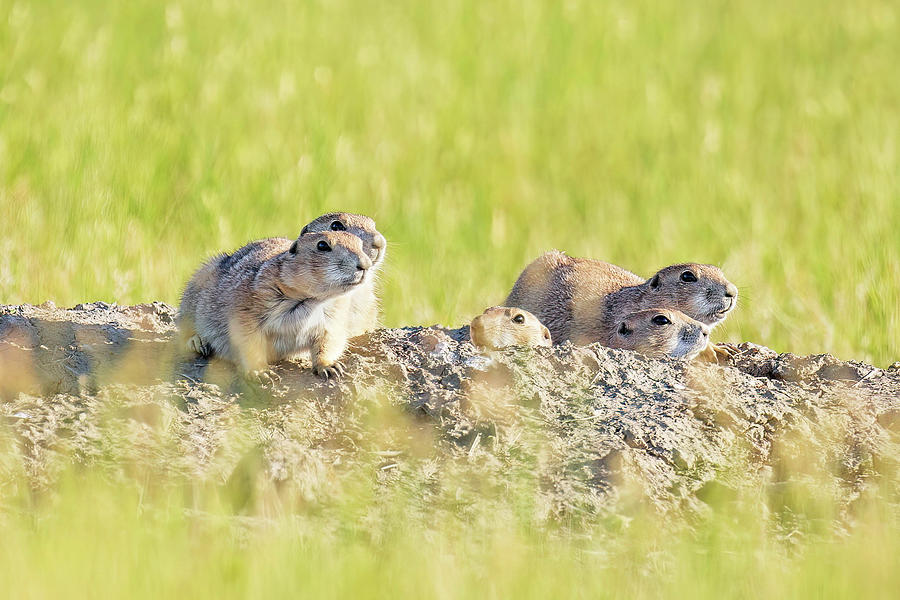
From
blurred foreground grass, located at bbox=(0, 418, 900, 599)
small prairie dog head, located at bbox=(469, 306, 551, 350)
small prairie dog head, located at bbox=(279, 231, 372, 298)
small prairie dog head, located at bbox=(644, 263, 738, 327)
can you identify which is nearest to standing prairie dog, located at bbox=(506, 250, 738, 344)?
small prairie dog head, located at bbox=(644, 263, 738, 327)

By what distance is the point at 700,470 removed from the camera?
5777 mm

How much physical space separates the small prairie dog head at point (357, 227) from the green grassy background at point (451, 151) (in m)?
1.20

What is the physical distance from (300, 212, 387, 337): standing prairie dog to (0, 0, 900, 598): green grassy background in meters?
0.97

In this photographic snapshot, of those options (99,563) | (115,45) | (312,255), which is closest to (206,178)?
(115,45)

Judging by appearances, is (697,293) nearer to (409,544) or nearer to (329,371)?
(329,371)

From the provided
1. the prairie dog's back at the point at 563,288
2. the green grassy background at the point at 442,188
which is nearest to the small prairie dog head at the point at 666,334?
the prairie dog's back at the point at 563,288

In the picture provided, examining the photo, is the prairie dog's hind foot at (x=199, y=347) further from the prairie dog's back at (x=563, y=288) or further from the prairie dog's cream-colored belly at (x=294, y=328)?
the prairie dog's back at (x=563, y=288)

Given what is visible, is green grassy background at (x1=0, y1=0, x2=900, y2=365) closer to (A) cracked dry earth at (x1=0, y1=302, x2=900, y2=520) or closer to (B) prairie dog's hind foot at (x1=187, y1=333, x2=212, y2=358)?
(B) prairie dog's hind foot at (x1=187, y1=333, x2=212, y2=358)

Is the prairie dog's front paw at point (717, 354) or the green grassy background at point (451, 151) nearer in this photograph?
the prairie dog's front paw at point (717, 354)

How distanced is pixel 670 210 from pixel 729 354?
3.67 metres

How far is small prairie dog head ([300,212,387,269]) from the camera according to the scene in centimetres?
682

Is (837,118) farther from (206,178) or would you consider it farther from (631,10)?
(206,178)

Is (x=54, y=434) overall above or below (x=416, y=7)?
below

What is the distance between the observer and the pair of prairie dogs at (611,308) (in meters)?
7.18
